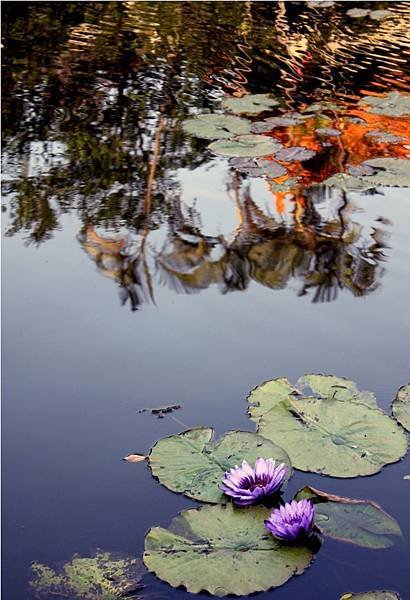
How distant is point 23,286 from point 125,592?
1259 millimetres

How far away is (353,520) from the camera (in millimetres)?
1499

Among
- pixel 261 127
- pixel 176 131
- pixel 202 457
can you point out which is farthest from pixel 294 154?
pixel 202 457

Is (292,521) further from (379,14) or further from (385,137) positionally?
(379,14)

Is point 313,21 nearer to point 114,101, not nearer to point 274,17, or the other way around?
point 274,17

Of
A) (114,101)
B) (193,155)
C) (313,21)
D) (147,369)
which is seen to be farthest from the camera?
(313,21)

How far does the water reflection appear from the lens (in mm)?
2631

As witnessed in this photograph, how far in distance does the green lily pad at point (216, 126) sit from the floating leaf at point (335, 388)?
1857 mm

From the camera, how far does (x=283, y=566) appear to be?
1.38m

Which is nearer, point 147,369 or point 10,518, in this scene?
point 10,518

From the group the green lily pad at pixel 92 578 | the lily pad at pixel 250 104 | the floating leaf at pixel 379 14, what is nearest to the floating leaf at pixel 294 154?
the lily pad at pixel 250 104

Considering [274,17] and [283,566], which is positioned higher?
[274,17]

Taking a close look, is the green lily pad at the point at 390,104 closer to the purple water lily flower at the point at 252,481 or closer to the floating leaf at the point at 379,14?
the floating leaf at the point at 379,14

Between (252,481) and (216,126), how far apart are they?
7.88ft

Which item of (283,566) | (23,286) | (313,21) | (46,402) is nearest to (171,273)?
(23,286)
